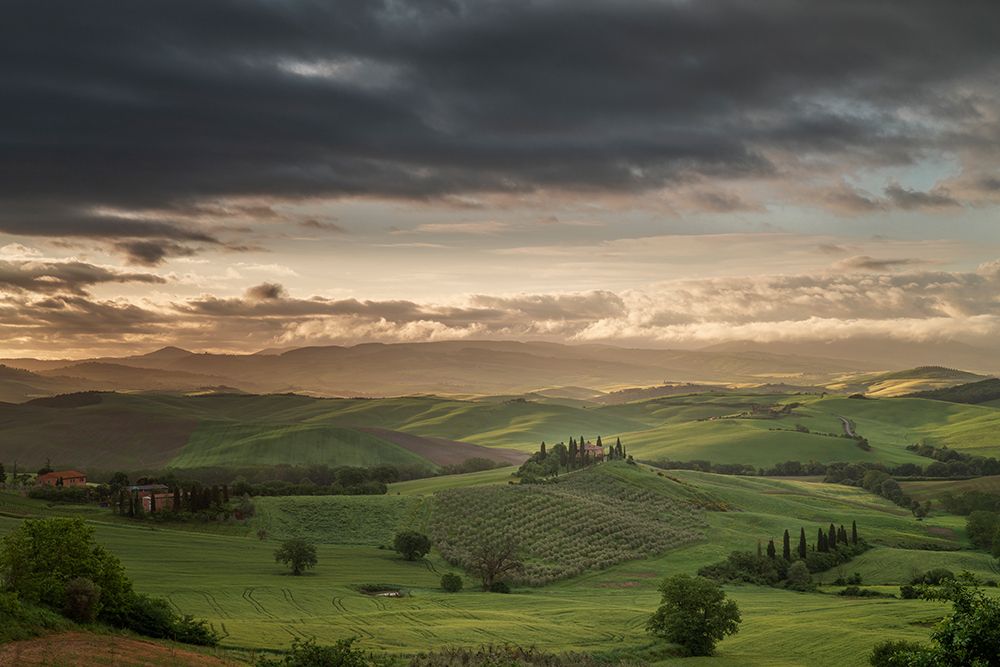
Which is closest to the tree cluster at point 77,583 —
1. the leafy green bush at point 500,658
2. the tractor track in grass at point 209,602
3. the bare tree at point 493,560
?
the leafy green bush at point 500,658

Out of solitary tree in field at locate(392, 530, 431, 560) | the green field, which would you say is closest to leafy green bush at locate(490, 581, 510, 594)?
the green field

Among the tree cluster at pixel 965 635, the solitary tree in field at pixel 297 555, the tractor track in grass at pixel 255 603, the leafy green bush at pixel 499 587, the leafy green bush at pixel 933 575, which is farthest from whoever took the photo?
the leafy green bush at pixel 933 575

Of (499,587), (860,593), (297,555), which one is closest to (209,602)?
(297,555)

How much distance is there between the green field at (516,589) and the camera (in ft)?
248

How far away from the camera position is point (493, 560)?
11644cm

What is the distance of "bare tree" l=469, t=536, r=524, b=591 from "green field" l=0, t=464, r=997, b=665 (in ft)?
13.9

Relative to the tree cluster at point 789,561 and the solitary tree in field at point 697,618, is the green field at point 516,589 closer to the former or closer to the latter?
the solitary tree in field at point 697,618

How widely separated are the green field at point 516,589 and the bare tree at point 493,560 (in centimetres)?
423

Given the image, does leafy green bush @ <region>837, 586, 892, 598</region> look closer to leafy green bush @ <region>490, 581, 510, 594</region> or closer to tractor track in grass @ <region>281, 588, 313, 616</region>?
leafy green bush @ <region>490, 581, 510, 594</region>

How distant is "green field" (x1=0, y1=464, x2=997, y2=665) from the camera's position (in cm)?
7562

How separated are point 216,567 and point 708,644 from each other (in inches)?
2502

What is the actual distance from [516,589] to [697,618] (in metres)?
39.8

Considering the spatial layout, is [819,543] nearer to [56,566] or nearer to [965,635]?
[965,635]

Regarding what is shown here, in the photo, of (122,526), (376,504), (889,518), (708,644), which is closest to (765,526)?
(889,518)
